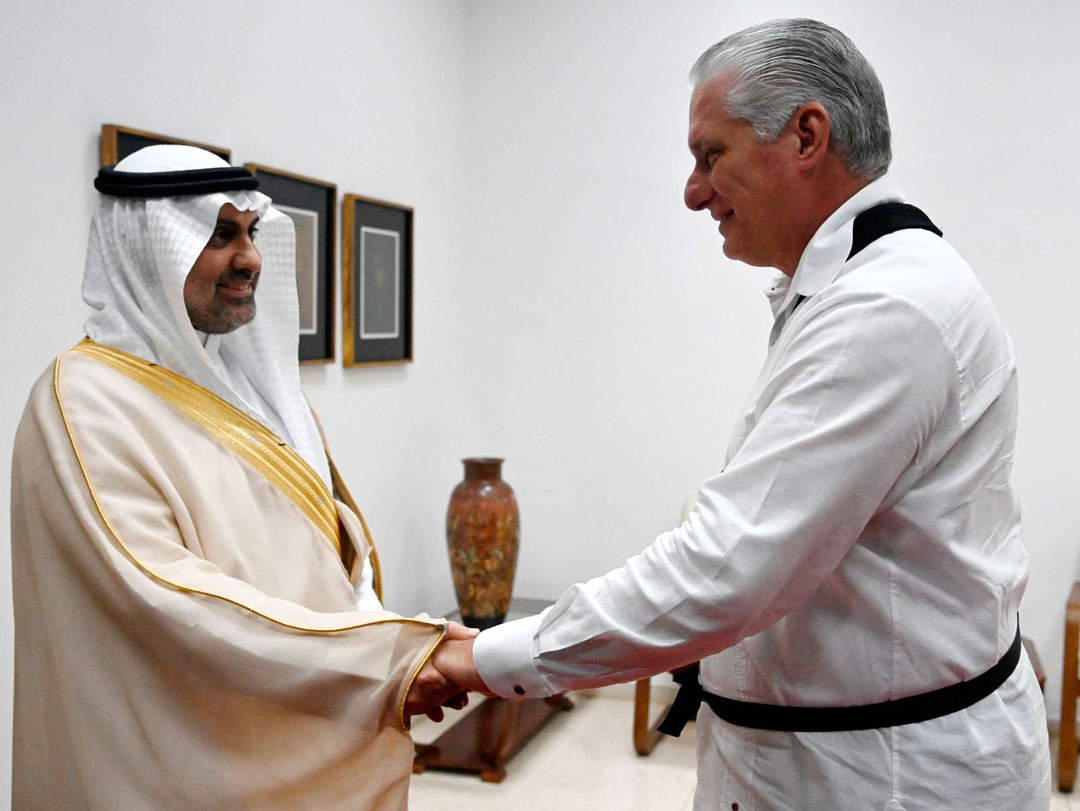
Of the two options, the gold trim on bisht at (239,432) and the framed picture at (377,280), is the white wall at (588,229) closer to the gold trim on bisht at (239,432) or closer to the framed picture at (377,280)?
the framed picture at (377,280)

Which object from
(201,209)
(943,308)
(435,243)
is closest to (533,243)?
(435,243)

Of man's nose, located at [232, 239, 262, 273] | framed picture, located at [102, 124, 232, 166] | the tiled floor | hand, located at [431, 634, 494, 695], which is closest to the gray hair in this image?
hand, located at [431, 634, 494, 695]

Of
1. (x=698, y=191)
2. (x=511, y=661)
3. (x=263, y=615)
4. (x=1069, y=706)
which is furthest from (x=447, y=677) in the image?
(x=1069, y=706)

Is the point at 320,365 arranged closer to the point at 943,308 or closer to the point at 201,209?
the point at 201,209

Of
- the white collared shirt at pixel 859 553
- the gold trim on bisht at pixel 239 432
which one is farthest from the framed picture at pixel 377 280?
the white collared shirt at pixel 859 553

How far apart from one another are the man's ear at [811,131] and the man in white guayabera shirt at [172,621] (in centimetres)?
89

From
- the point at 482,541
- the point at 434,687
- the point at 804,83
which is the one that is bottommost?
the point at 482,541

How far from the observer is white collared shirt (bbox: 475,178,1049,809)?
1380 mm

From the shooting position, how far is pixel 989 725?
4.84ft

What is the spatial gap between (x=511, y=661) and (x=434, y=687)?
204mm

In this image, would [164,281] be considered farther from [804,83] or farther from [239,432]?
[804,83]

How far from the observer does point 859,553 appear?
1.46 metres

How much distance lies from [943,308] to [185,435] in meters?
1.24

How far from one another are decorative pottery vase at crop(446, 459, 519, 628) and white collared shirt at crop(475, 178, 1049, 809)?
2706mm
